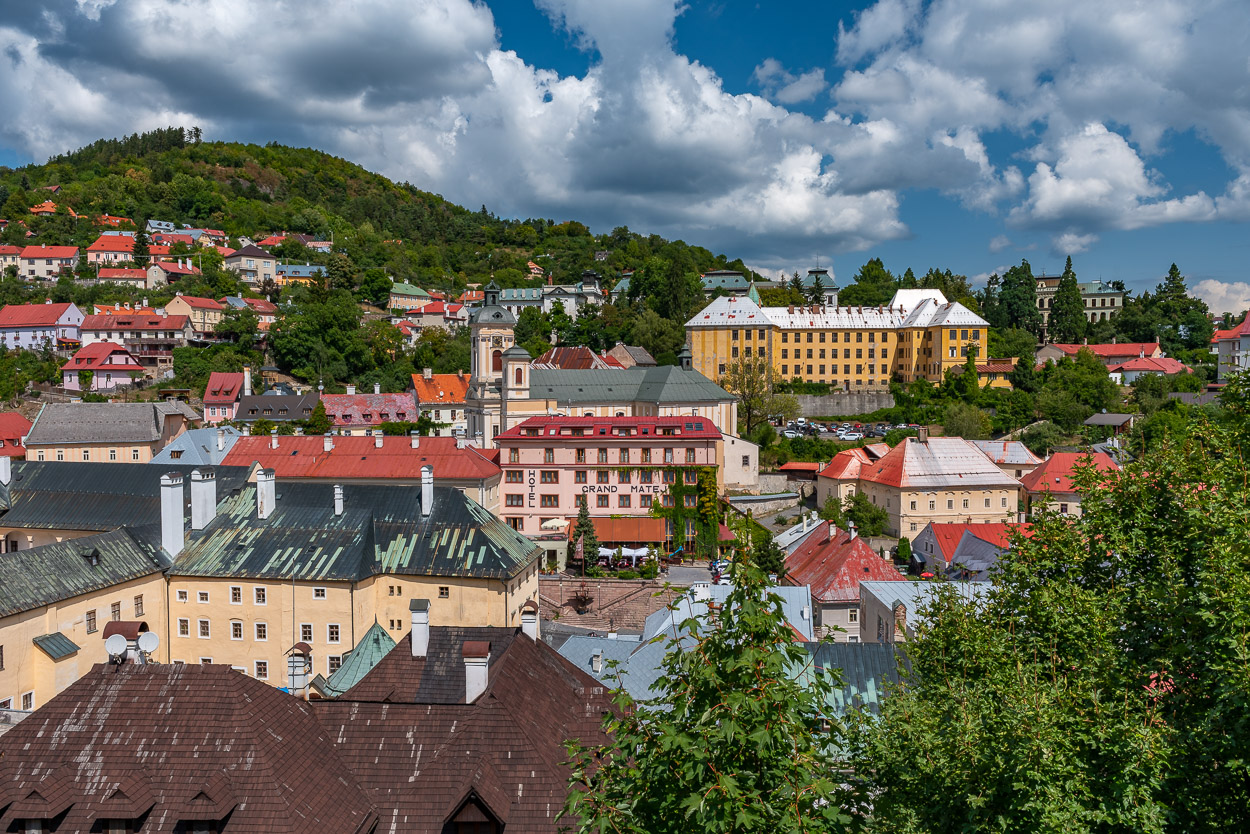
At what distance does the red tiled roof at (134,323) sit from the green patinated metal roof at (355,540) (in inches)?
2750

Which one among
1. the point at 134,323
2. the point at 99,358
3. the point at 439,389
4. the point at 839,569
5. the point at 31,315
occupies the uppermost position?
the point at 31,315

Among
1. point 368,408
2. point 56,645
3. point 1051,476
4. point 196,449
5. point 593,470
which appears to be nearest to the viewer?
point 56,645

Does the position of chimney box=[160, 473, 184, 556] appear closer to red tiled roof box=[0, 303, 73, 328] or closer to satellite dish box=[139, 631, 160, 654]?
satellite dish box=[139, 631, 160, 654]

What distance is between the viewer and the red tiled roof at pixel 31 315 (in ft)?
311

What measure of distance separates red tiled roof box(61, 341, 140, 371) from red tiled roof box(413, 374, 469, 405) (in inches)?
1162

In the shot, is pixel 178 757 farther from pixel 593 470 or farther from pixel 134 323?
pixel 134 323

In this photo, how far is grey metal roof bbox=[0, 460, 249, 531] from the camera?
3469 cm

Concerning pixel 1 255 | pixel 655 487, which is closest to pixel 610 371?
pixel 655 487

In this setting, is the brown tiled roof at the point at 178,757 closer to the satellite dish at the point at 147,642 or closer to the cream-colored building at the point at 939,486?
the satellite dish at the point at 147,642

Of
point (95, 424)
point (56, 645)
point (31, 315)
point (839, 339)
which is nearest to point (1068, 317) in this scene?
point (839, 339)

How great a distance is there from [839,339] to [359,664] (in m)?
78.6

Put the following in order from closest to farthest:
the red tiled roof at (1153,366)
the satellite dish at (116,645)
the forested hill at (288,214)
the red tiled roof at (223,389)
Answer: the satellite dish at (116,645)
the red tiled roof at (223,389)
the red tiled roof at (1153,366)
the forested hill at (288,214)

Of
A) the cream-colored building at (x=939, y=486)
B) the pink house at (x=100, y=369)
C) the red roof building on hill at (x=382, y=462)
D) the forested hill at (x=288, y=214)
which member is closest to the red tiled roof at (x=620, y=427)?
the red roof building on hill at (x=382, y=462)

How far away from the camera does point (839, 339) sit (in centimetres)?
9262
